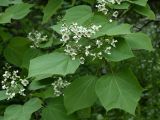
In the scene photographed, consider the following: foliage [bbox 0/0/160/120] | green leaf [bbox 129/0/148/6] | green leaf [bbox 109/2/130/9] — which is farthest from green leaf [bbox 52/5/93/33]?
green leaf [bbox 129/0/148/6]

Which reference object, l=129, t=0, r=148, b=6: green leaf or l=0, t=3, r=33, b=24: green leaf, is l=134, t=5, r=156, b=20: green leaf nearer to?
l=129, t=0, r=148, b=6: green leaf

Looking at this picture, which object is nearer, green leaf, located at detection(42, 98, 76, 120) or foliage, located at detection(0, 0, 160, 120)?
foliage, located at detection(0, 0, 160, 120)

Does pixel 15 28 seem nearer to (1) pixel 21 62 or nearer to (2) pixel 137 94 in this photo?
(1) pixel 21 62

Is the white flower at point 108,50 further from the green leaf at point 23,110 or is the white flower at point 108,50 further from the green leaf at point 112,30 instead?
the green leaf at point 23,110

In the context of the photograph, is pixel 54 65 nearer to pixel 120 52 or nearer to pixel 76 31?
pixel 76 31

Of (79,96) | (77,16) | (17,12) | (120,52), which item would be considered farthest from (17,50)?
(120,52)

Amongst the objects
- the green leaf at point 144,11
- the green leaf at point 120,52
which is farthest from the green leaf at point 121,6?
the green leaf at point 120,52

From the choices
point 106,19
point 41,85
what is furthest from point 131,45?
point 41,85

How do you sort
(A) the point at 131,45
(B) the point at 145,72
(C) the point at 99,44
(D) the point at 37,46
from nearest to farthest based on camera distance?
(C) the point at 99,44 → (A) the point at 131,45 → (D) the point at 37,46 → (B) the point at 145,72
